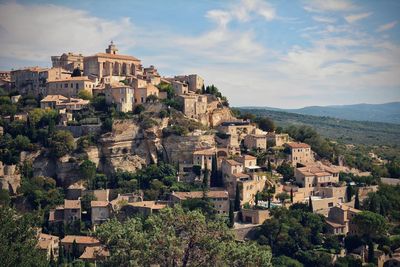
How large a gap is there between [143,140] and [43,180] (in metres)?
9.33

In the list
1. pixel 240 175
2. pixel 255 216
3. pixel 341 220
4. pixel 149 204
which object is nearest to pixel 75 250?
pixel 149 204

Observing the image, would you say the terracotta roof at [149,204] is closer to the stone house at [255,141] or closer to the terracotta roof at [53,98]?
the stone house at [255,141]

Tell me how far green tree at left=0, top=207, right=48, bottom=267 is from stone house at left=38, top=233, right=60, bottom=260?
11.4 ft

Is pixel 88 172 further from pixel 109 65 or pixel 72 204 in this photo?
pixel 109 65

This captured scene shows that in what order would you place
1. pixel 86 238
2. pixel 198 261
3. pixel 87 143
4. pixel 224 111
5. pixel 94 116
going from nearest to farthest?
pixel 198 261
pixel 86 238
pixel 87 143
pixel 94 116
pixel 224 111

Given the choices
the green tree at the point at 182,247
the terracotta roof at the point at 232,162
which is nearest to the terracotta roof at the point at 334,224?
the terracotta roof at the point at 232,162

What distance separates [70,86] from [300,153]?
78.0 ft

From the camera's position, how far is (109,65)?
56.3 metres

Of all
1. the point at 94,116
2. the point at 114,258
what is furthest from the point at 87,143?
the point at 114,258

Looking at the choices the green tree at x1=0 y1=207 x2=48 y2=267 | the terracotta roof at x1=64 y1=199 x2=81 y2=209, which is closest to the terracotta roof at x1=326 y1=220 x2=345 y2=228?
the terracotta roof at x1=64 y1=199 x2=81 y2=209

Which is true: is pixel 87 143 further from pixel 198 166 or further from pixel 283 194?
pixel 283 194

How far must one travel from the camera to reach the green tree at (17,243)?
2567 centimetres

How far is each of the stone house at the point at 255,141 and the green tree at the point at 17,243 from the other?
2365cm

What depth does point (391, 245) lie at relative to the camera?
38594 millimetres
